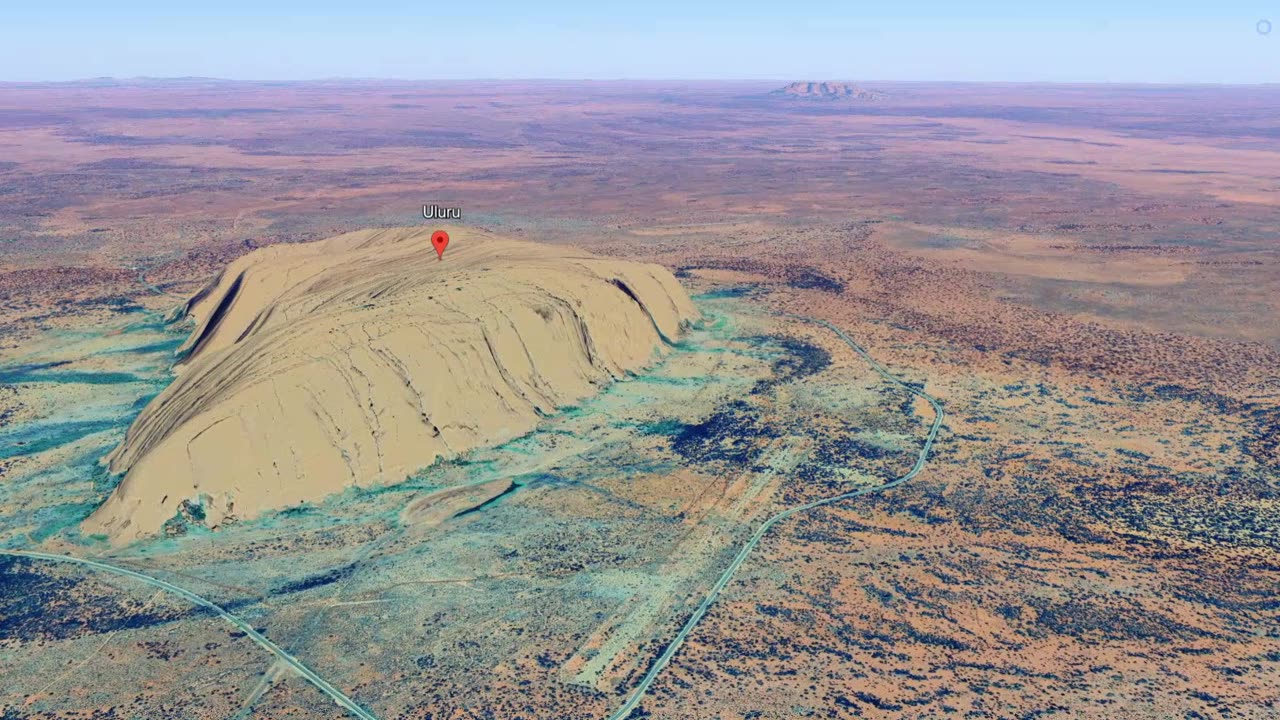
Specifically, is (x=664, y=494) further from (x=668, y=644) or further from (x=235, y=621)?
(x=235, y=621)

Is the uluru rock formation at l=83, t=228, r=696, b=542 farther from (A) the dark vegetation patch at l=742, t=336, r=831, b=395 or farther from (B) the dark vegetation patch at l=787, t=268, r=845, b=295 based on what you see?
(B) the dark vegetation patch at l=787, t=268, r=845, b=295

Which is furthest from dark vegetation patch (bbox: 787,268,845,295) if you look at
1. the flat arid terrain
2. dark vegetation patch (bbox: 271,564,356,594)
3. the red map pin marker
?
dark vegetation patch (bbox: 271,564,356,594)

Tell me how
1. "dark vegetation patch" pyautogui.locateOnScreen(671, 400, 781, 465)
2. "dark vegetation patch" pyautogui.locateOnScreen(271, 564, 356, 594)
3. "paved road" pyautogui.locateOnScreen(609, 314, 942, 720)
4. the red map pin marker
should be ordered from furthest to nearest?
the red map pin marker → "dark vegetation patch" pyautogui.locateOnScreen(671, 400, 781, 465) → "dark vegetation patch" pyautogui.locateOnScreen(271, 564, 356, 594) → "paved road" pyautogui.locateOnScreen(609, 314, 942, 720)

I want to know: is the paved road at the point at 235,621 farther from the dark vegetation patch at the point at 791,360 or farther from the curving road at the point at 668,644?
the dark vegetation patch at the point at 791,360

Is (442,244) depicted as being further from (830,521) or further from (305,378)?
(830,521)

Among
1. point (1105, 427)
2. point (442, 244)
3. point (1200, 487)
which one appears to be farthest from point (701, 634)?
point (442, 244)

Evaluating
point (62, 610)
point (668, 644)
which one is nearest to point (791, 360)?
point (668, 644)
